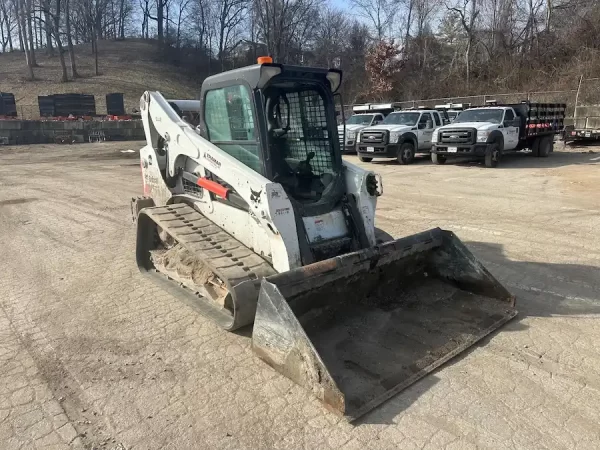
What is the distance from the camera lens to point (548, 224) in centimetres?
815

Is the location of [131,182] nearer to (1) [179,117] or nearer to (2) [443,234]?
Answer: (1) [179,117]

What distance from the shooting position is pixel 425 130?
1858 cm

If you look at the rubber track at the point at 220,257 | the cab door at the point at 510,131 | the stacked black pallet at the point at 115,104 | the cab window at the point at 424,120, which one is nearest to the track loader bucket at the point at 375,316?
the rubber track at the point at 220,257

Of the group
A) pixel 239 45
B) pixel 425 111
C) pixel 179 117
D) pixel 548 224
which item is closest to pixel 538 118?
pixel 425 111

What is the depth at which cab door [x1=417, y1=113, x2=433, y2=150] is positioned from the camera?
60.3ft

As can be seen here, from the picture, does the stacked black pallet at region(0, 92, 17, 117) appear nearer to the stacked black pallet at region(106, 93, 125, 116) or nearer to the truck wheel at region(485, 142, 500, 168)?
the stacked black pallet at region(106, 93, 125, 116)

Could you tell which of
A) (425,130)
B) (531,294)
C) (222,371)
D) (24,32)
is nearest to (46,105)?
(24,32)

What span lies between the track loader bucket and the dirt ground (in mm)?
138

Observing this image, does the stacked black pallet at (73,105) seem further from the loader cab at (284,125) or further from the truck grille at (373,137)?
the loader cab at (284,125)

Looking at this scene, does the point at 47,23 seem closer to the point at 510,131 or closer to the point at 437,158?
the point at 437,158

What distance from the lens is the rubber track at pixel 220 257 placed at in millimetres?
3959

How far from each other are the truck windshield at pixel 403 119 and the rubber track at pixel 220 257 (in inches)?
567

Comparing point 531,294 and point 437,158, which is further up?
point 437,158

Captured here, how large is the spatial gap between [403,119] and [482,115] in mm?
2919
